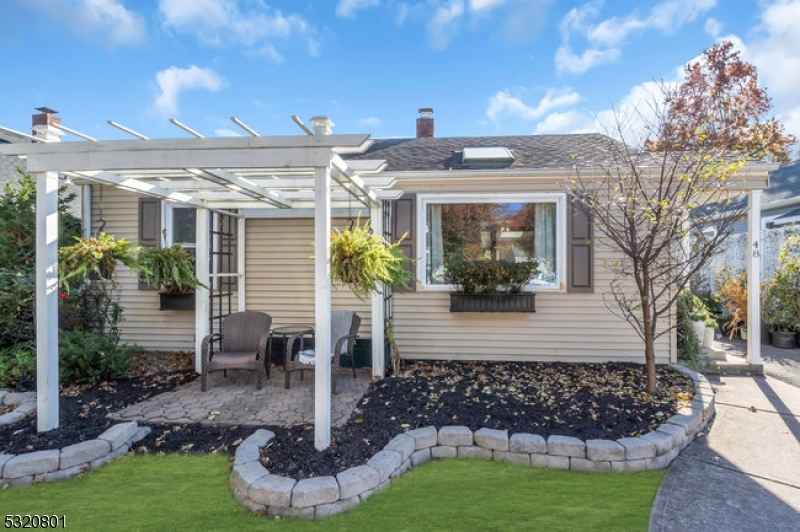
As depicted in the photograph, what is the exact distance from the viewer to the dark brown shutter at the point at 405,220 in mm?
5996

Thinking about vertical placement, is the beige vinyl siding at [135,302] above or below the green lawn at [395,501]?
above

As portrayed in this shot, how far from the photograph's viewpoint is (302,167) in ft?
10.2

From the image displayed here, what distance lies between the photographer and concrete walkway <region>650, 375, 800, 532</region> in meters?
2.52

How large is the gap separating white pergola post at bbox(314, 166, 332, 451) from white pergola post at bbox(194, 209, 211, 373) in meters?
2.92

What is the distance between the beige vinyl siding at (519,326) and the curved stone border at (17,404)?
159 inches

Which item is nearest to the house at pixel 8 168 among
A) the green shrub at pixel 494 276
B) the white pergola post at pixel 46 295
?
the white pergola post at pixel 46 295

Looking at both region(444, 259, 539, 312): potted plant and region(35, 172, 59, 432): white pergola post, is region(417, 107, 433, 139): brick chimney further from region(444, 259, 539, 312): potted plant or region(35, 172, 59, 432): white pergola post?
region(35, 172, 59, 432): white pergola post

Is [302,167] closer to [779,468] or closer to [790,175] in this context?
[779,468]

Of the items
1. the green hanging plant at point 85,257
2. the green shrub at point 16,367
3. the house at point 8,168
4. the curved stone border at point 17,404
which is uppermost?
the house at point 8,168

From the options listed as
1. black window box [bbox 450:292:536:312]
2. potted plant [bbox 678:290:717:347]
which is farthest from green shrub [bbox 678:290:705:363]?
black window box [bbox 450:292:536:312]

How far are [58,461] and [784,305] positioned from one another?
988 cm

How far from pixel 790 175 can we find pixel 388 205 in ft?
39.8

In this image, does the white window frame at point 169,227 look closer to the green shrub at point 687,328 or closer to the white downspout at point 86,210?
the white downspout at point 86,210

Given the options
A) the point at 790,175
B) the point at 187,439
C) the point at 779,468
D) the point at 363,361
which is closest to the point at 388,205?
the point at 363,361
